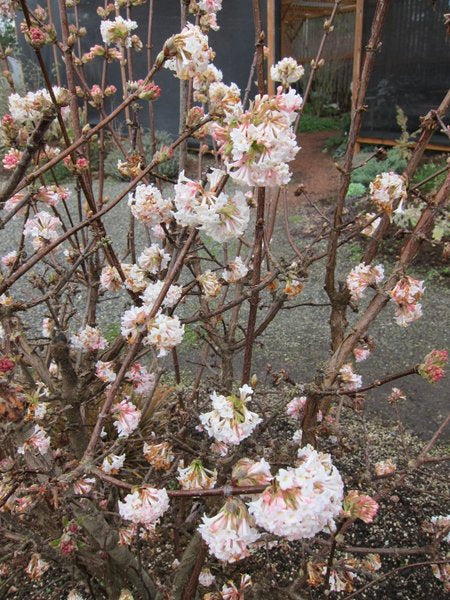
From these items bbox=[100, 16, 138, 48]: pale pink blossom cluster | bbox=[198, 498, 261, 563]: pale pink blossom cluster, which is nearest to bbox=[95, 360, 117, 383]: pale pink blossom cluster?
bbox=[198, 498, 261, 563]: pale pink blossom cluster

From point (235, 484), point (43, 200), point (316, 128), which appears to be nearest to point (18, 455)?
point (43, 200)

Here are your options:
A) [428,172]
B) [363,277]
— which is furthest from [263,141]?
[428,172]

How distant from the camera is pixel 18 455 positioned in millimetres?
1716

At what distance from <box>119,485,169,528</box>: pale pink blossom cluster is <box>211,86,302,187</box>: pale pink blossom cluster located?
666 millimetres

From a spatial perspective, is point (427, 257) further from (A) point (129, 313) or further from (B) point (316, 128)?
(B) point (316, 128)

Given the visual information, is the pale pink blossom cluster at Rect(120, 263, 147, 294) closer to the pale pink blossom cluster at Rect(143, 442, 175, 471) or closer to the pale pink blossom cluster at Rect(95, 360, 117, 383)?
the pale pink blossom cluster at Rect(95, 360, 117, 383)

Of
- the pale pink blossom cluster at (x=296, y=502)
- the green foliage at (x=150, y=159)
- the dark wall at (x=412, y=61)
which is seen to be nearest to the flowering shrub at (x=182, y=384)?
the pale pink blossom cluster at (x=296, y=502)

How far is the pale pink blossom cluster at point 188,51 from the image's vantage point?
1.14 meters

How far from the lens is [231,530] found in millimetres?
945

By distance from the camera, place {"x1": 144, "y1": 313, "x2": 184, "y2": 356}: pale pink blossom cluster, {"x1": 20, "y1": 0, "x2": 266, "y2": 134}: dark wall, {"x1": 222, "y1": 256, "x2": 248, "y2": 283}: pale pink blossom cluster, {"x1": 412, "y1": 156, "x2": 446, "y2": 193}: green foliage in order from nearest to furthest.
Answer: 1. {"x1": 144, "y1": 313, "x2": 184, "y2": 356}: pale pink blossom cluster
2. {"x1": 222, "y1": 256, "x2": 248, "y2": 283}: pale pink blossom cluster
3. {"x1": 412, "y1": 156, "x2": 446, "y2": 193}: green foliage
4. {"x1": 20, "y1": 0, "x2": 266, "y2": 134}: dark wall

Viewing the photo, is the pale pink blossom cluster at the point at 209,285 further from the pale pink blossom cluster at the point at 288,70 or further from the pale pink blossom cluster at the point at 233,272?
the pale pink blossom cluster at the point at 288,70

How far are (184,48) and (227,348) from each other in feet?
4.05

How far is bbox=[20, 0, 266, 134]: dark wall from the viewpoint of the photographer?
825 cm

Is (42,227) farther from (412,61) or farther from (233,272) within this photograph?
(412,61)
